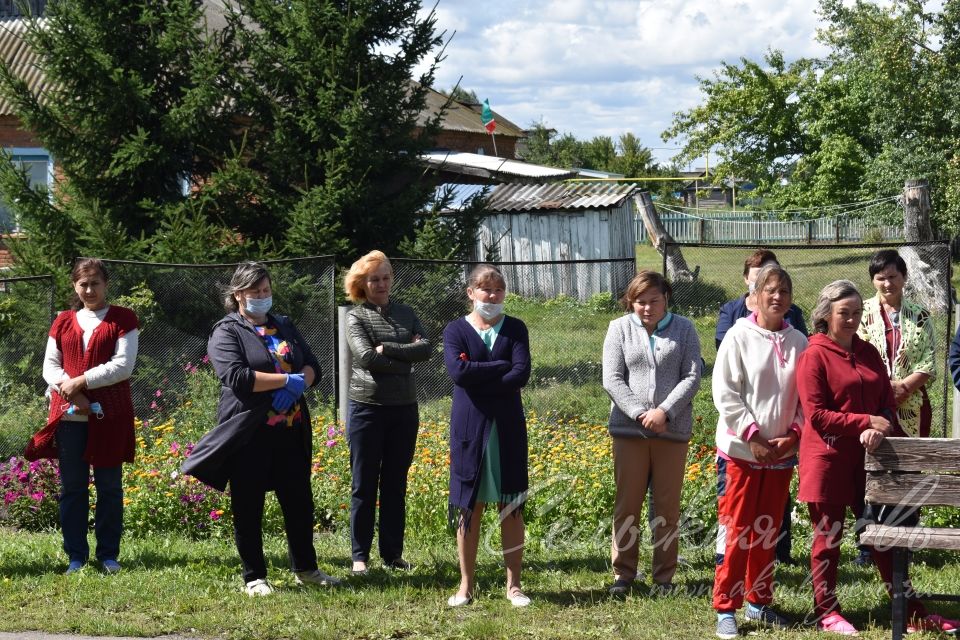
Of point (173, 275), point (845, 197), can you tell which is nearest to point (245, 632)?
point (173, 275)

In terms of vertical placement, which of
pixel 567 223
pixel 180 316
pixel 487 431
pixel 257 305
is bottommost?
pixel 487 431

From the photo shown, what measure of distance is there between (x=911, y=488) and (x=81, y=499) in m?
4.92

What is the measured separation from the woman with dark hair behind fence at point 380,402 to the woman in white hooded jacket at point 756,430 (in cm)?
192

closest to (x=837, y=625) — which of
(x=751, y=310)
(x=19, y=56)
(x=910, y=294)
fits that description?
(x=751, y=310)

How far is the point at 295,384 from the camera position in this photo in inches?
228

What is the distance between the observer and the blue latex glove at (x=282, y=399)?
5.78 metres

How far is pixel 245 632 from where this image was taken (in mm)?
5262

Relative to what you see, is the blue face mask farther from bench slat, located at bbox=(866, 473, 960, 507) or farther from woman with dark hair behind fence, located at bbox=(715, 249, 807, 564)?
bench slat, located at bbox=(866, 473, 960, 507)

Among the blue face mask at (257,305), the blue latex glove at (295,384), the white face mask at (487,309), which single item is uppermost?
the blue face mask at (257,305)

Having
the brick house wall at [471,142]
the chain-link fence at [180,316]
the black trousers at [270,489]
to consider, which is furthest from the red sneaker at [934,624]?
the brick house wall at [471,142]

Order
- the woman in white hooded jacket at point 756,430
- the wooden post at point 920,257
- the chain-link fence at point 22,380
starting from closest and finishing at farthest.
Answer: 1. the woman in white hooded jacket at point 756,430
2. the chain-link fence at point 22,380
3. the wooden post at point 920,257

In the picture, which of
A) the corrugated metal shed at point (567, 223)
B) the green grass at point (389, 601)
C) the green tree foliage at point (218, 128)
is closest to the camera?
the green grass at point (389, 601)

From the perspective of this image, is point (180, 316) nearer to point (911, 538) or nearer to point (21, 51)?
point (911, 538)

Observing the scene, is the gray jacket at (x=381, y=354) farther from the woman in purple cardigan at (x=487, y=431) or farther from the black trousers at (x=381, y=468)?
the woman in purple cardigan at (x=487, y=431)
